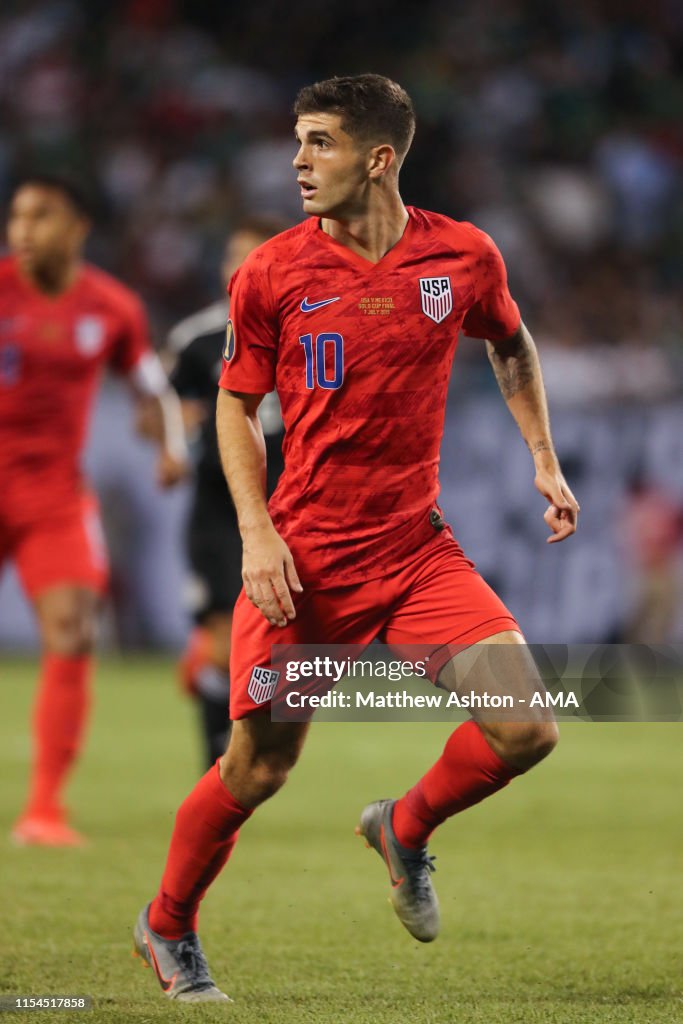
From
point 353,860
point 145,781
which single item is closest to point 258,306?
point 353,860

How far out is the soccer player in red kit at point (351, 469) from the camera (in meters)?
3.94

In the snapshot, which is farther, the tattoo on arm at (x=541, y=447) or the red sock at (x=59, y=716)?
the red sock at (x=59, y=716)

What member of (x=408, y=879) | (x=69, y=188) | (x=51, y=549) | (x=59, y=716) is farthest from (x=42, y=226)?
(x=408, y=879)

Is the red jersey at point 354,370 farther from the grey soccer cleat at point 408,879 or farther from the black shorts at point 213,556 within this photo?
the black shorts at point 213,556

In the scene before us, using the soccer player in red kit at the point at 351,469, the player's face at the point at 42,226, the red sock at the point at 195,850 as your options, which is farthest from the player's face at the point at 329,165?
the player's face at the point at 42,226

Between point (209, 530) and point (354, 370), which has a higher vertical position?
point (354, 370)

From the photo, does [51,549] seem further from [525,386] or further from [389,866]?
[525,386]

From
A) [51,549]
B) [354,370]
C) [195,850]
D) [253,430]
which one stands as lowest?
[51,549]

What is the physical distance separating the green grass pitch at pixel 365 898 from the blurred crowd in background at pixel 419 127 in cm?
577

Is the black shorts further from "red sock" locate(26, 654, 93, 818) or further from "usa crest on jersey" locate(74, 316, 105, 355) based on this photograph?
"usa crest on jersey" locate(74, 316, 105, 355)

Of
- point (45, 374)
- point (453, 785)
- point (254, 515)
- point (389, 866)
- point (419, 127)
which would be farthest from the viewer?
point (419, 127)

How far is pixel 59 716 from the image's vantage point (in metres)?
6.77

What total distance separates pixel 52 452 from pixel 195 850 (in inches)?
119

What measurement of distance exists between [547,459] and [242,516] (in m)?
A: 0.83
